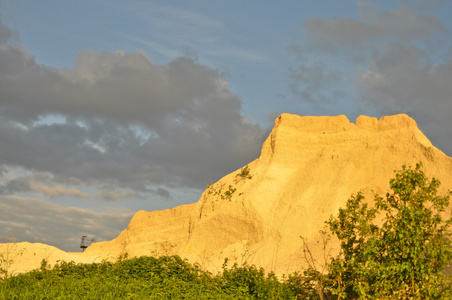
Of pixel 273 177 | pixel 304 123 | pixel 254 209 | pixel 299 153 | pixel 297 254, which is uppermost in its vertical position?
pixel 304 123

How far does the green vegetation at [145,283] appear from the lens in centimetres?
1404

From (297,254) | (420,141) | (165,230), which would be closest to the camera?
(297,254)

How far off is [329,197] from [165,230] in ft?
71.1

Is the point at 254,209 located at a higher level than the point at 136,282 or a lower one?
higher

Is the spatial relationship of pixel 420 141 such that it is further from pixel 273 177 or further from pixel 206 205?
pixel 206 205

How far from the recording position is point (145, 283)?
15.4m

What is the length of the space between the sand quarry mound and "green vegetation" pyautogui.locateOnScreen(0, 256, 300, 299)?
14.1m

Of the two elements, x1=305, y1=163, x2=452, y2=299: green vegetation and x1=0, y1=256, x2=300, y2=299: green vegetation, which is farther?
x1=0, y1=256, x2=300, y2=299: green vegetation

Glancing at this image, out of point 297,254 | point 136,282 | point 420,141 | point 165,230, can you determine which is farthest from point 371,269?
point 165,230

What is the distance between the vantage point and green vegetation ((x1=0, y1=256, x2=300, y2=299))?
46.1 ft

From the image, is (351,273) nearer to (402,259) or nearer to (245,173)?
(402,259)

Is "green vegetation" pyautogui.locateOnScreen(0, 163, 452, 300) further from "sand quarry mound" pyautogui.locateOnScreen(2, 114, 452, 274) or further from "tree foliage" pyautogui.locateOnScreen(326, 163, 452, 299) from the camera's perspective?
"sand quarry mound" pyautogui.locateOnScreen(2, 114, 452, 274)

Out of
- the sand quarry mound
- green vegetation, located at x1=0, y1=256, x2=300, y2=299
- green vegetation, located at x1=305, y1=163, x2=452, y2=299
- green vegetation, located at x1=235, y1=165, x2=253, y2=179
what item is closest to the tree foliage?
green vegetation, located at x1=305, y1=163, x2=452, y2=299

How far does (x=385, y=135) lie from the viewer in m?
36.4
